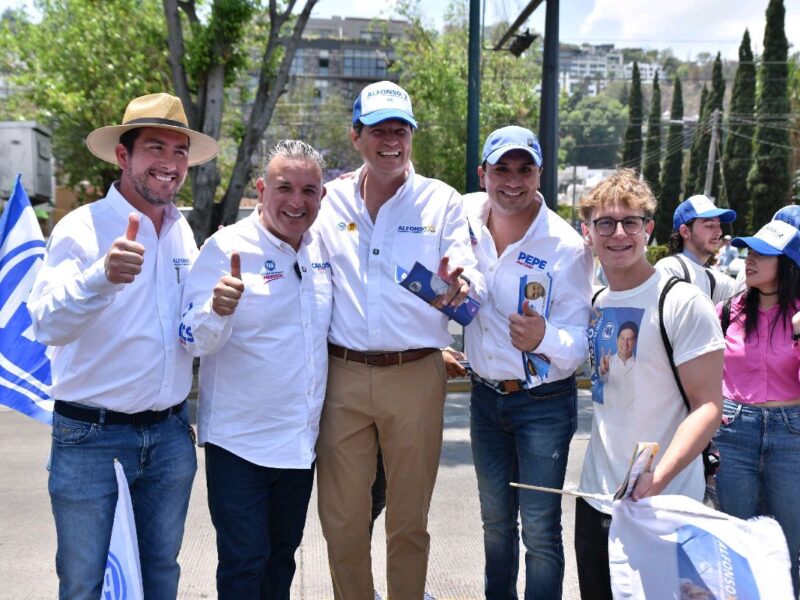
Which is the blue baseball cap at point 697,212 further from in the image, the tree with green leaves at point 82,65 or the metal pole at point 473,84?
the tree with green leaves at point 82,65

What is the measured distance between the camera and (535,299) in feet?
10.1

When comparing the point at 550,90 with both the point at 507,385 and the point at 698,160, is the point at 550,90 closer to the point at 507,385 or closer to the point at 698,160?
the point at 507,385

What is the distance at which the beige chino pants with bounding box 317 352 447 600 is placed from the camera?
10.3ft

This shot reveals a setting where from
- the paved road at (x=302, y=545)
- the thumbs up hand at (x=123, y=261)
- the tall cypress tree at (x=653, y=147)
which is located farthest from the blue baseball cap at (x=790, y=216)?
the tall cypress tree at (x=653, y=147)

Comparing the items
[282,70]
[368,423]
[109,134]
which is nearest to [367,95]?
[109,134]

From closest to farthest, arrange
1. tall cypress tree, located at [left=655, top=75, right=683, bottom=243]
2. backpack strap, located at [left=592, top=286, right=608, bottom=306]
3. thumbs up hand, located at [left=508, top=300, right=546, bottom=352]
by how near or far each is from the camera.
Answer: thumbs up hand, located at [left=508, top=300, right=546, bottom=352] < backpack strap, located at [left=592, top=286, right=608, bottom=306] < tall cypress tree, located at [left=655, top=75, right=683, bottom=243]

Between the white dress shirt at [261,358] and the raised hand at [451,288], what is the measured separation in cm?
51

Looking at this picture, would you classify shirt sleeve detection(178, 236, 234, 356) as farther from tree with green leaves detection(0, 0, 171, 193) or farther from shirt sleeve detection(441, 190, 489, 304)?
tree with green leaves detection(0, 0, 171, 193)

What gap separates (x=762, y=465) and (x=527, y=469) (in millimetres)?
1092

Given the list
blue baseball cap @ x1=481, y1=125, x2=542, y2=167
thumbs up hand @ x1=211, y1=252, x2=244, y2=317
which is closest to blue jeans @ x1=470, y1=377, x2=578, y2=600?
blue baseball cap @ x1=481, y1=125, x2=542, y2=167

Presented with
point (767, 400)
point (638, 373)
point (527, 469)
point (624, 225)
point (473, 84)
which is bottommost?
point (527, 469)

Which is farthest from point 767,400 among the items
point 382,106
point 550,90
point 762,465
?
point 550,90

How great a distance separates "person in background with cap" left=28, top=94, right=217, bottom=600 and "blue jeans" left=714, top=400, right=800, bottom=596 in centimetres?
234

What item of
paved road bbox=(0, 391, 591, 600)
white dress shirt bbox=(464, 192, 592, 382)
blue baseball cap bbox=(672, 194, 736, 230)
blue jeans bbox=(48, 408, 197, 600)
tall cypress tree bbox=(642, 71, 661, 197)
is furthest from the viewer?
tall cypress tree bbox=(642, 71, 661, 197)
